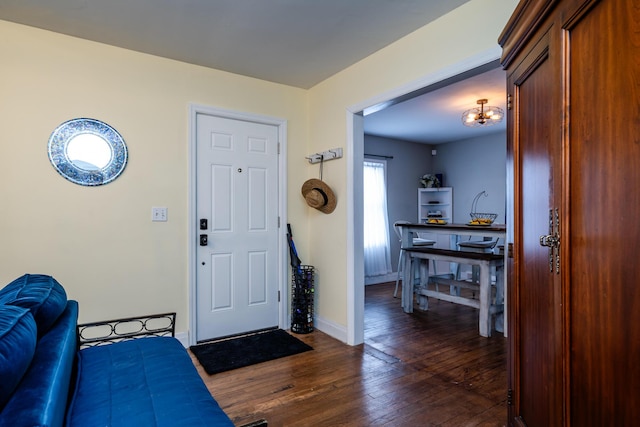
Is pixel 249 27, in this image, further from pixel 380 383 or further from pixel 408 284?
pixel 408 284

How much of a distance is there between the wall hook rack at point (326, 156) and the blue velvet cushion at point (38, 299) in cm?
238

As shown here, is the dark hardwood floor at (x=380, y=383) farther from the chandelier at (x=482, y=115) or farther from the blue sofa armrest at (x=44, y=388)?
the chandelier at (x=482, y=115)

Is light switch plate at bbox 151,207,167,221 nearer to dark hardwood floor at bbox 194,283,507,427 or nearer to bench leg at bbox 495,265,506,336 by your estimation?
dark hardwood floor at bbox 194,283,507,427

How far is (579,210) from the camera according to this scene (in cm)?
96

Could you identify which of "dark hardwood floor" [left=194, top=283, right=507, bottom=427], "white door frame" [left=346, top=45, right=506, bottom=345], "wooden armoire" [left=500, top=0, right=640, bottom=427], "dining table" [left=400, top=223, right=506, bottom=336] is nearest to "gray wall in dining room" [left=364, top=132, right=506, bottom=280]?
Result: "dining table" [left=400, top=223, right=506, bottom=336]

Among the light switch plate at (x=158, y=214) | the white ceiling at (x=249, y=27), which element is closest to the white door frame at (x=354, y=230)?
the white ceiling at (x=249, y=27)

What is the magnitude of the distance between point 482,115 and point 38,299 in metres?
4.35

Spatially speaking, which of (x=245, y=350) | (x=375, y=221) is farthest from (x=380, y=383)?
(x=375, y=221)

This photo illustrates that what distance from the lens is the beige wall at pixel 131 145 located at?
2.44 m

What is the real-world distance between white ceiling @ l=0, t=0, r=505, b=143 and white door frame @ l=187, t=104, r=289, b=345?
1.36ft

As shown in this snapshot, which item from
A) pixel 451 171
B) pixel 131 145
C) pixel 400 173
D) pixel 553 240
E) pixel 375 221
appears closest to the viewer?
pixel 553 240

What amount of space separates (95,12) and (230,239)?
1996 mm

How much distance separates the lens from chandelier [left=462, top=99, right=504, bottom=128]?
404 cm

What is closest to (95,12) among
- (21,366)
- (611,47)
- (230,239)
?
(230,239)
